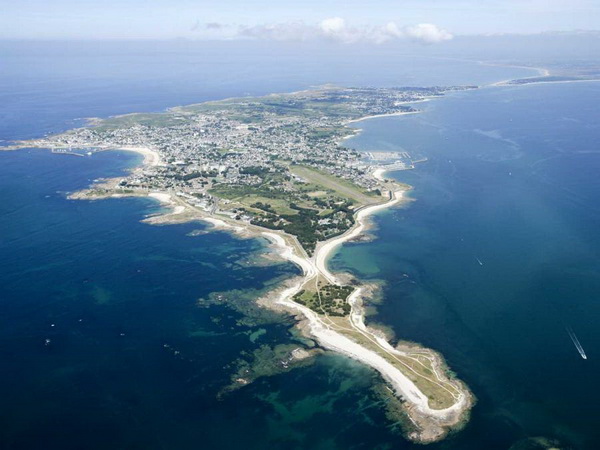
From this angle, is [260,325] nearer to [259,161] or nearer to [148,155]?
[259,161]

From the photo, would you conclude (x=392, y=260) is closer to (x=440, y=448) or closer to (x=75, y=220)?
(x=440, y=448)

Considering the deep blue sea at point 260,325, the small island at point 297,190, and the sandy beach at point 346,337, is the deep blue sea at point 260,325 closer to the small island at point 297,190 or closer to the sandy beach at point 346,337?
the sandy beach at point 346,337

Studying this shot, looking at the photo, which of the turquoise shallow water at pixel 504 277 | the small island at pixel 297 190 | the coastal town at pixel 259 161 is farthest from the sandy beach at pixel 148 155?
the turquoise shallow water at pixel 504 277

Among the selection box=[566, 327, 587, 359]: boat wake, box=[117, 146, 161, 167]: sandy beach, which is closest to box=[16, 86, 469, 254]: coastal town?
box=[117, 146, 161, 167]: sandy beach

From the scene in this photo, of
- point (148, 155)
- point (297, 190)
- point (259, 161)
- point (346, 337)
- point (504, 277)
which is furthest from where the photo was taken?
point (148, 155)

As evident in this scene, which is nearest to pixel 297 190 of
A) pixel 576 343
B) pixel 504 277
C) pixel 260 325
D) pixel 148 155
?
pixel 504 277

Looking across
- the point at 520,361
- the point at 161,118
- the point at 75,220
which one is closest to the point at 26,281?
the point at 75,220
